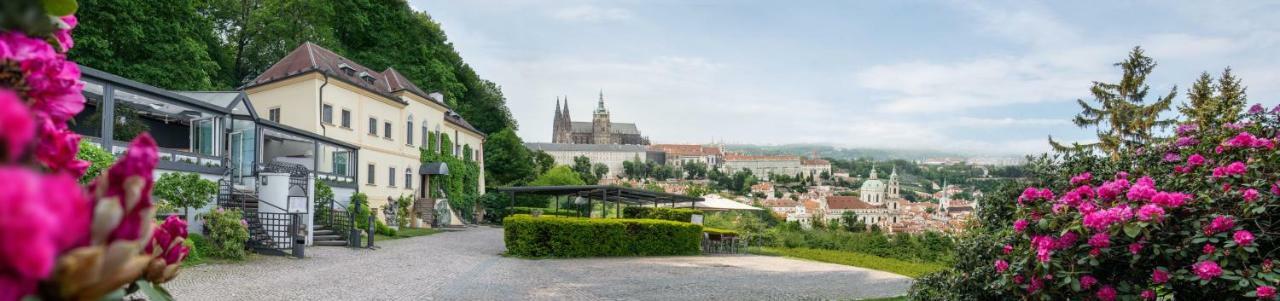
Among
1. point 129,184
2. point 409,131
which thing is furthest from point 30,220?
point 409,131

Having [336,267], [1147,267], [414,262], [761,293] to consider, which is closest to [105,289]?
[1147,267]

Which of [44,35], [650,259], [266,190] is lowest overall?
[650,259]

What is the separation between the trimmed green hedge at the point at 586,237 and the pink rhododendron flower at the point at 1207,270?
1542 centimetres

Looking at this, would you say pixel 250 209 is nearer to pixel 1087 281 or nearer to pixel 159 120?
pixel 159 120

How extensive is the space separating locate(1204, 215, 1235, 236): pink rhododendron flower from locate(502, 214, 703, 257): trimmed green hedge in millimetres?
15356

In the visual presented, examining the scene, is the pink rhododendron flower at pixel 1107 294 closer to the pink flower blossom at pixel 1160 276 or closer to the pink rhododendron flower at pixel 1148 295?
the pink rhododendron flower at pixel 1148 295

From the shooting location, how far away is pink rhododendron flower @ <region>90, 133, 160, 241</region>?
1176 mm

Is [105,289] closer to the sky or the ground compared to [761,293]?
closer to the sky

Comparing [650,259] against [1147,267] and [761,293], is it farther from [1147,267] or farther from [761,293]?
[1147,267]

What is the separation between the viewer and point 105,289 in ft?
3.30

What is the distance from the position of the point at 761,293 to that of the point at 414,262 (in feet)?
24.9

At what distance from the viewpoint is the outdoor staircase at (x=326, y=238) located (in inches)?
755

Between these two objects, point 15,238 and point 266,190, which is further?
point 266,190

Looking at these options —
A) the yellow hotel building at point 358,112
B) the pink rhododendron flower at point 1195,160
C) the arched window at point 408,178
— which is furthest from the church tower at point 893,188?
the pink rhododendron flower at point 1195,160
